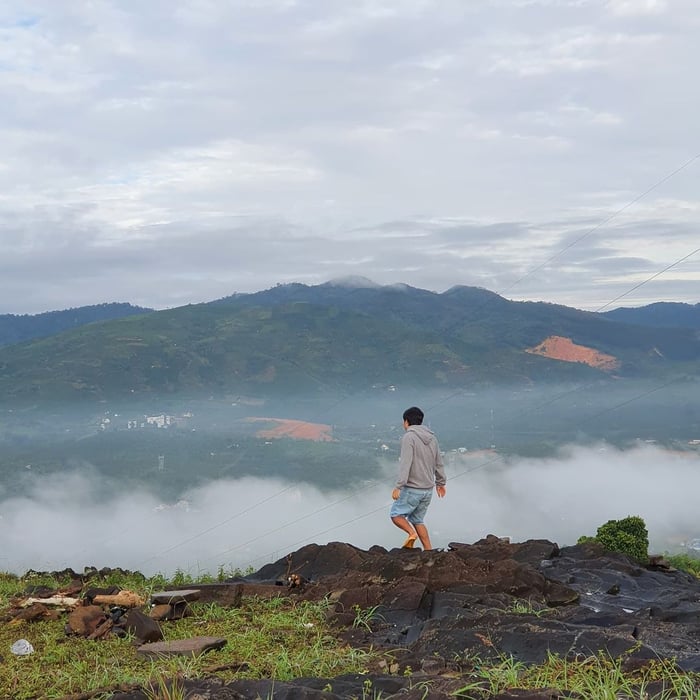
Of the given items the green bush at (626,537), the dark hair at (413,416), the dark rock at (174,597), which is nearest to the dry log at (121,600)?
the dark rock at (174,597)

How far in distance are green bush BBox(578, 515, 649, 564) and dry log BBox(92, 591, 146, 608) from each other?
337 inches

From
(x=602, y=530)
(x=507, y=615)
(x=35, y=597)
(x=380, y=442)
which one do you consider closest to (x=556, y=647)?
(x=507, y=615)

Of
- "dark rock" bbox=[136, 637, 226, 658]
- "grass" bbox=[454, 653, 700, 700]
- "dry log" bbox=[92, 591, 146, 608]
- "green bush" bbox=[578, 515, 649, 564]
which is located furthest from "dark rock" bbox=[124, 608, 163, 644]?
"green bush" bbox=[578, 515, 649, 564]

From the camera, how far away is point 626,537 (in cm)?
1559

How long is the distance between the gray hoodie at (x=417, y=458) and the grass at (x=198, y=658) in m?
3.36

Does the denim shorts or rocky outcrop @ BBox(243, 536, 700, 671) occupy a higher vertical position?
the denim shorts

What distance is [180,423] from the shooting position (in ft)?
655

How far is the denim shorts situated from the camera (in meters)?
13.1

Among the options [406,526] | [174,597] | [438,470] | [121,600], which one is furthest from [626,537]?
[121,600]

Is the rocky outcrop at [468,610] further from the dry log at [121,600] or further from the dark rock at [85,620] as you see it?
the dark rock at [85,620]

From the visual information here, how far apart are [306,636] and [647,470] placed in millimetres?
201084

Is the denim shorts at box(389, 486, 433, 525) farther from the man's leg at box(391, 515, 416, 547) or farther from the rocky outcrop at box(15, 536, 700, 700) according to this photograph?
the rocky outcrop at box(15, 536, 700, 700)

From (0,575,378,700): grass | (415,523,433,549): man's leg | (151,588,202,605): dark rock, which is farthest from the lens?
(415,523,433,549): man's leg

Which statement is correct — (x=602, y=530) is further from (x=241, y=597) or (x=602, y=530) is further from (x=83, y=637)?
(x=83, y=637)
